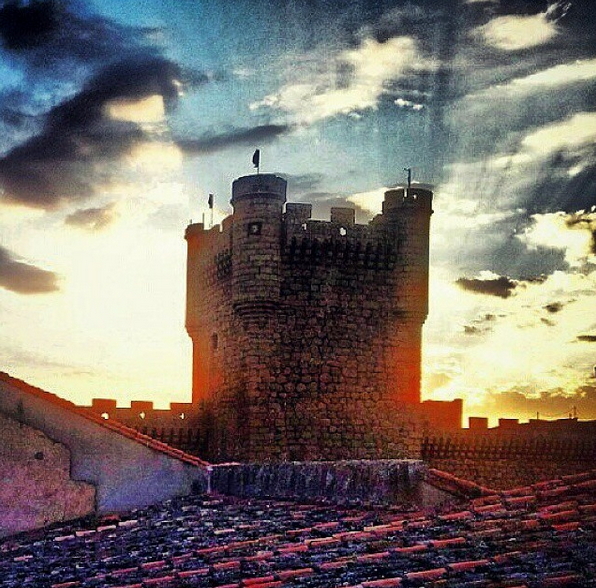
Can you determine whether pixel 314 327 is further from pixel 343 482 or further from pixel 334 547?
pixel 334 547

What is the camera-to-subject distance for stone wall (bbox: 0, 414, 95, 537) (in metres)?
11.9

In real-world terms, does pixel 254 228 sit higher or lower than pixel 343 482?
higher

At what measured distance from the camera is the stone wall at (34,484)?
1185cm

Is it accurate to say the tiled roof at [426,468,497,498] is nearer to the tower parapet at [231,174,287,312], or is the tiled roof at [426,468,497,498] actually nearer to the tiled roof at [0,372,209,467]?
the tiled roof at [0,372,209,467]

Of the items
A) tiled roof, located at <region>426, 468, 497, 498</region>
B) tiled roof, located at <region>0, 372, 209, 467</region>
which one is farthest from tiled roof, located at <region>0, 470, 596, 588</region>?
tiled roof, located at <region>0, 372, 209, 467</region>

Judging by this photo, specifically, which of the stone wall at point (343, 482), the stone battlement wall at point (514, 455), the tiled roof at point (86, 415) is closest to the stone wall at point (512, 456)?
the stone battlement wall at point (514, 455)

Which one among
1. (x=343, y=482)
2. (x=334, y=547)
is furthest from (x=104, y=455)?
(x=334, y=547)

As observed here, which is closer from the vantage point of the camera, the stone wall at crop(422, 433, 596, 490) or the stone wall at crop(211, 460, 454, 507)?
the stone wall at crop(211, 460, 454, 507)

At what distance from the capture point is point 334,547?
8055 millimetres

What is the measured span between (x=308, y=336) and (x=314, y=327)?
0.86 ft

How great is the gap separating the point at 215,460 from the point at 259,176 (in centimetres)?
668

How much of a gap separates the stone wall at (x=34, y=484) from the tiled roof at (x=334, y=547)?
26.5 inches

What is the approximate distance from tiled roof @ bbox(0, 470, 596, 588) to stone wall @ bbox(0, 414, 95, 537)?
0.67m

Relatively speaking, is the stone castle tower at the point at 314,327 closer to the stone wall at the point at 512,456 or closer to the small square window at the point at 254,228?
the small square window at the point at 254,228
